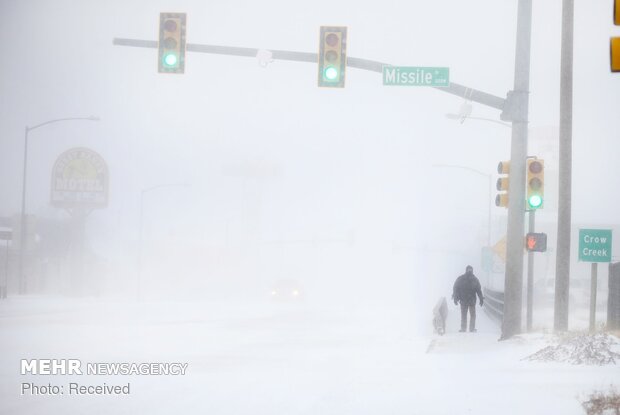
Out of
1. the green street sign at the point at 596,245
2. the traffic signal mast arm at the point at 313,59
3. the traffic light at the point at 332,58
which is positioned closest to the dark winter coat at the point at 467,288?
the green street sign at the point at 596,245

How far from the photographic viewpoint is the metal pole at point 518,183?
1816 cm

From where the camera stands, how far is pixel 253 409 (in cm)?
1084

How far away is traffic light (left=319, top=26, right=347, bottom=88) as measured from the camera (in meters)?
17.1

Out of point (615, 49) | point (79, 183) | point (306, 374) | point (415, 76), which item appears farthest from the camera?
point (79, 183)

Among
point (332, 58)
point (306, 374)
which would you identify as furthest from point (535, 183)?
point (306, 374)

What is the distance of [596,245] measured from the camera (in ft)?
58.9

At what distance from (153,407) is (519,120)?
10851mm

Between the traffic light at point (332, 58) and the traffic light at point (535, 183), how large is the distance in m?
4.26

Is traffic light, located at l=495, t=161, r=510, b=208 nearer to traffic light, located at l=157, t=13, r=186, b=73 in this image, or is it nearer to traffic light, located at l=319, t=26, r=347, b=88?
traffic light, located at l=319, t=26, r=347, b=88

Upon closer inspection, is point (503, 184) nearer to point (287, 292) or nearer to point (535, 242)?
point (535, 242)

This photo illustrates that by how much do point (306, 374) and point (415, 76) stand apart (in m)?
7.14

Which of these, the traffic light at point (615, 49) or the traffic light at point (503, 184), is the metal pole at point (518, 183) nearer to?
the traffic light at point (503, 184)

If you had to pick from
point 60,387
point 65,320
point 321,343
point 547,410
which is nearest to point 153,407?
point 60,387

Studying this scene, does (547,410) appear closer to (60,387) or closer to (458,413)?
(458,413)
